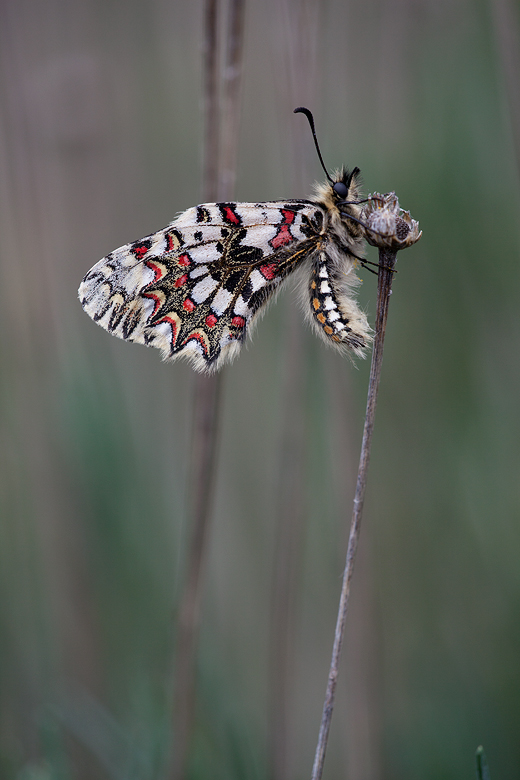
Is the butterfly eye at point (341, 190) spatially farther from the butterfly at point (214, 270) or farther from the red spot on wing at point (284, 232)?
the red spot on wing at point (284, 232)

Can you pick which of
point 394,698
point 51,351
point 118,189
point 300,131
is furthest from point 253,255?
point 394,698

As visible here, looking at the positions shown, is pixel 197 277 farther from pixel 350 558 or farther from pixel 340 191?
pixel 350 558

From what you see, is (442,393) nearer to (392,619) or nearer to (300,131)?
(392,619)

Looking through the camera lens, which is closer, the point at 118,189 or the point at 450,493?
the point at 450,493

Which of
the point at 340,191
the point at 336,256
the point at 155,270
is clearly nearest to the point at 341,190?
the point at 340,191

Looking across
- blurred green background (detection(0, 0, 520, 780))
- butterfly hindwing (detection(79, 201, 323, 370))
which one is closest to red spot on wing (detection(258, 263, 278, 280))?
butterfly hindwing (detection(79, 201, 323, 370))

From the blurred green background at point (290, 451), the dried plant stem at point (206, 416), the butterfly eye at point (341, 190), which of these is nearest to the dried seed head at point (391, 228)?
the butterfly eye at point (341, 190)
